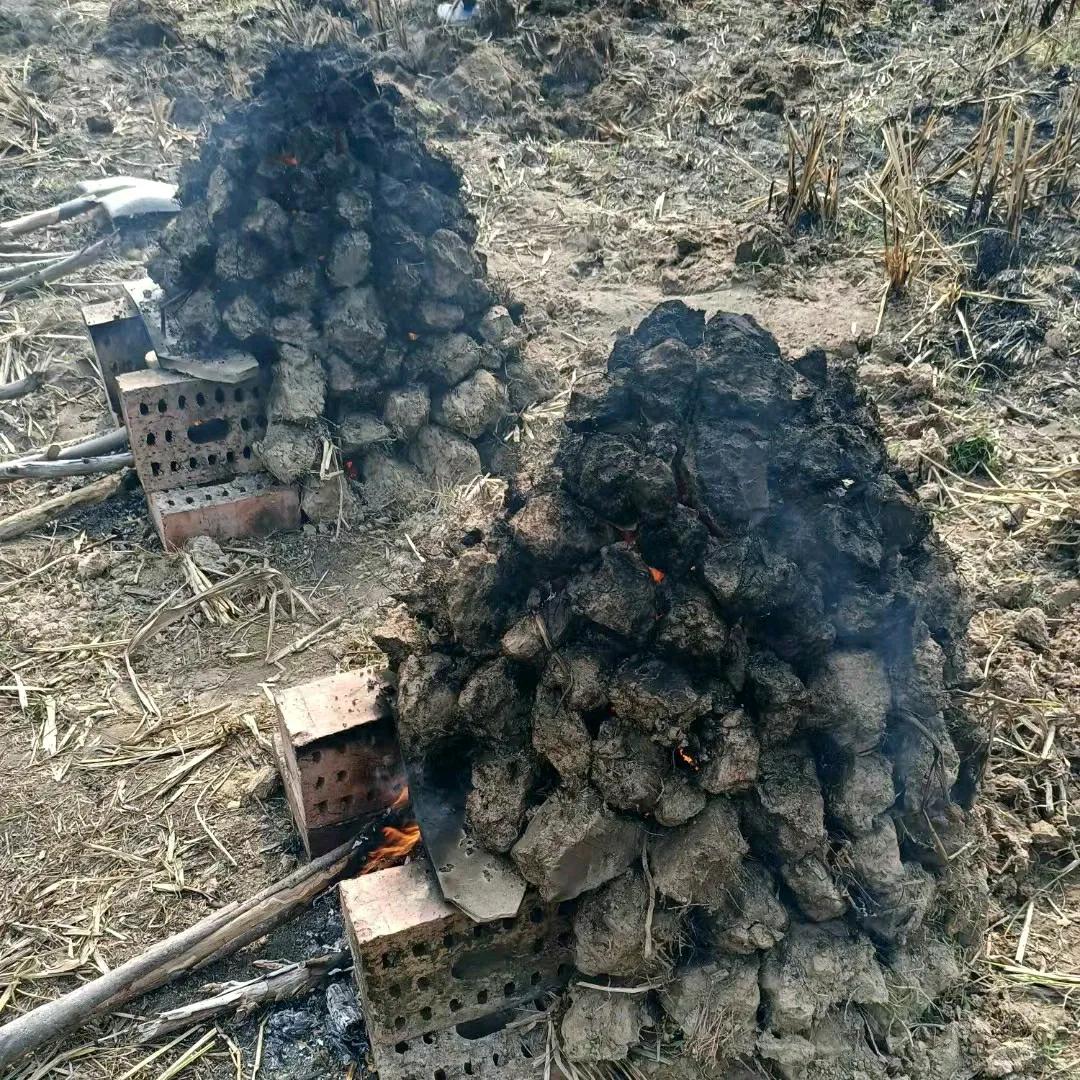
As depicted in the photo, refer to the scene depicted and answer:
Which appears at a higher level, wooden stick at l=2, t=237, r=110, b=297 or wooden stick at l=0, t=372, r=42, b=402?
wooden stick at l=2, t=237, r=110, b=297

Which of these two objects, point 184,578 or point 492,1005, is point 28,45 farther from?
point 492,1005

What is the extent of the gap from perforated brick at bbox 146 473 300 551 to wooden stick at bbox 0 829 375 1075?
2.84 metres

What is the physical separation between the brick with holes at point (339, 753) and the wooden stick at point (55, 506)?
3.25 meters

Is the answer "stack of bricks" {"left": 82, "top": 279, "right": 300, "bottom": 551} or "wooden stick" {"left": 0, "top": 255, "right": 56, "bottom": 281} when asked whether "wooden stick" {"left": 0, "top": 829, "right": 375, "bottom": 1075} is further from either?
"wooden stick" {"left": 0, "top": 255, "right": 56, "bottom": 281}

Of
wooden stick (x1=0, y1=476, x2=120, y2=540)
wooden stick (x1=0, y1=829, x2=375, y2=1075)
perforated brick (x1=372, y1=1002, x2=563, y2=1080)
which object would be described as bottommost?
wooden stick (x1=0, y1=476, x2=120, y2=540)

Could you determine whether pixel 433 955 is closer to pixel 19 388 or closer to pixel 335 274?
pixel 335 274

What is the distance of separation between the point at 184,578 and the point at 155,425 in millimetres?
939

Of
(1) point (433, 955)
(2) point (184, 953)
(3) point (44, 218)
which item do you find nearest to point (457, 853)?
(1) point (433, 955)

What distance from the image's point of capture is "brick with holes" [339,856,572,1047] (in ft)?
12.9

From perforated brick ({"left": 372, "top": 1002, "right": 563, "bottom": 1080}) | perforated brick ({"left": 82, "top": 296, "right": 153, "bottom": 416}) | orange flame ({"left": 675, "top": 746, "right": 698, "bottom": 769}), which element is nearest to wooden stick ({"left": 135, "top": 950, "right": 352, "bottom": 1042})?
perforated brick ({"left": 372, "top": 1002, "right": 563, "bottom": 1080})

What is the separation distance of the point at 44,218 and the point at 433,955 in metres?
8.61

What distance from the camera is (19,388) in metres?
8.47

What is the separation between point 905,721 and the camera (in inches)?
157

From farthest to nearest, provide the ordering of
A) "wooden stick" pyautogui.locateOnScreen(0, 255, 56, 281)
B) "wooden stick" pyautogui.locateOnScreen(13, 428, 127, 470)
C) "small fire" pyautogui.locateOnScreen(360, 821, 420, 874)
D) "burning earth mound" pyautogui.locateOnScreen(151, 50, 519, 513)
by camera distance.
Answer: "wooden stick" pyautogui.locateOnScreen(0, 255, 56, 281) < "wooden stick" pyautogui.locateOnScreen(13, 428, 127, 470) < "burning earth mound" pyautogui.locateOnScreen(151, 50, 519, 513) < "small fire" pyautogui.locateOnScreen(360, 821, 420, 874)
